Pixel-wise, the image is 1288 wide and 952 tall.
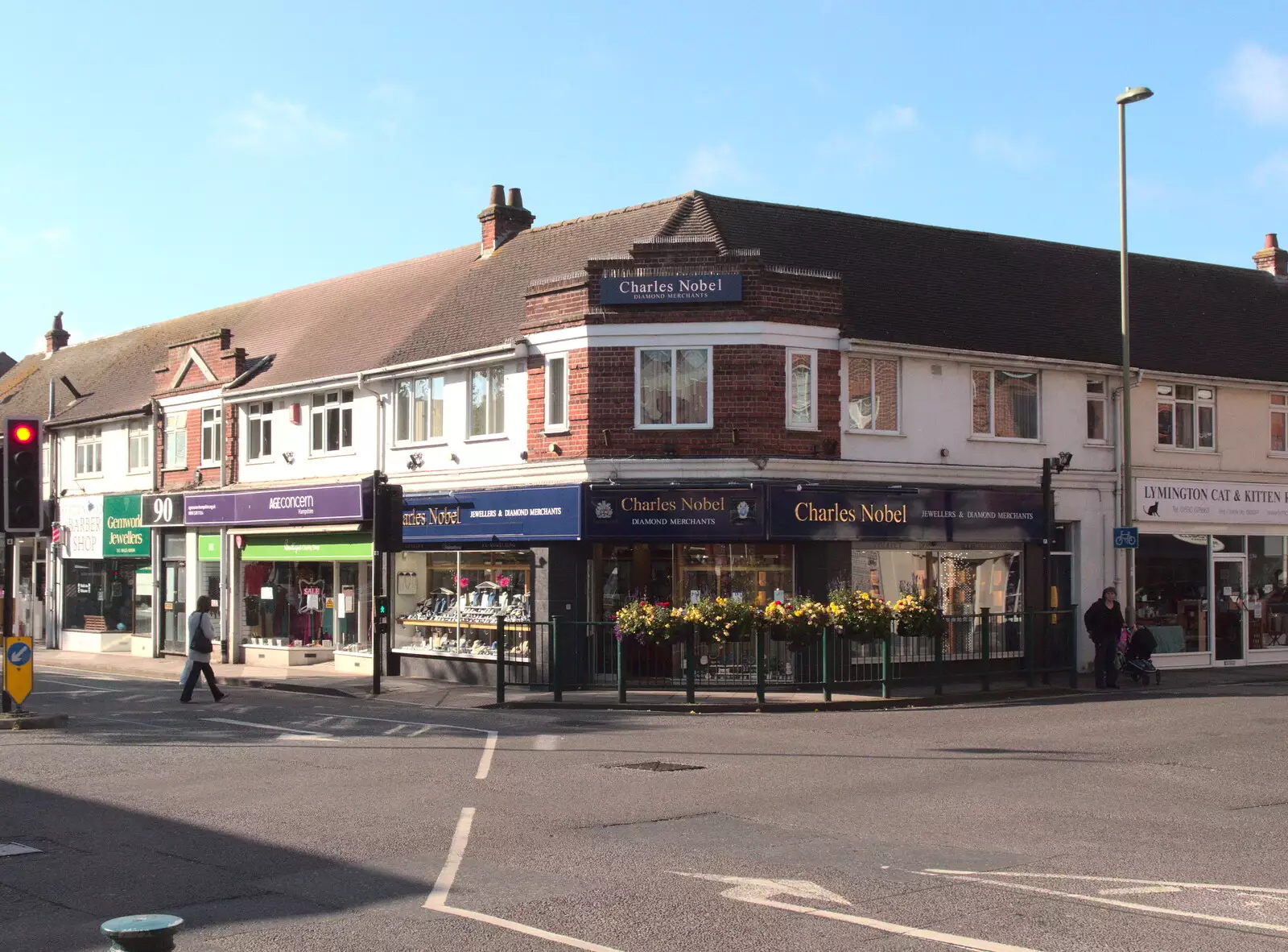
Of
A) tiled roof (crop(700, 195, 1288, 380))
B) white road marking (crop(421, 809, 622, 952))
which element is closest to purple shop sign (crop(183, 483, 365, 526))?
tiled roof (crop(700, 195, 1288, 380))

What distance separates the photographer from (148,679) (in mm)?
27391

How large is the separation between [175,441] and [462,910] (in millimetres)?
27882

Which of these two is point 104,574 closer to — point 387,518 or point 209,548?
point 209,548

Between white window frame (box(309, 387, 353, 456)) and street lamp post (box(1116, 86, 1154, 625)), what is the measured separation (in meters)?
14.9

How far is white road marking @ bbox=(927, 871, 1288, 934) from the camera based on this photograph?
7285 millimetres

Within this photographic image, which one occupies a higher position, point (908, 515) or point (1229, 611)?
point (908, 515)

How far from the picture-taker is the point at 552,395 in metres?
24.1

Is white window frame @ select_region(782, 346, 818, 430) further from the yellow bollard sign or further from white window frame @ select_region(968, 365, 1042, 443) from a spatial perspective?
the yellow bollard sign

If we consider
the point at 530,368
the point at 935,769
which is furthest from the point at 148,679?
the point at 935,769

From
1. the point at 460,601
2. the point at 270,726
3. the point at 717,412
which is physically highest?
the point at 717,412

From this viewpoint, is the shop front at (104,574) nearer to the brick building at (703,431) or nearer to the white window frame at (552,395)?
the brick building at (703,431)

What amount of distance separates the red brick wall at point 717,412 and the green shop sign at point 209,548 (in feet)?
37.6

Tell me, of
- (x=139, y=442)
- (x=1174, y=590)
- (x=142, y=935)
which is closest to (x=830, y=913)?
(x=142, y=935)

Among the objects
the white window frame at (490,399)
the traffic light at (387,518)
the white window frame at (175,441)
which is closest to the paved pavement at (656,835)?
the traffic light at (387,518)
